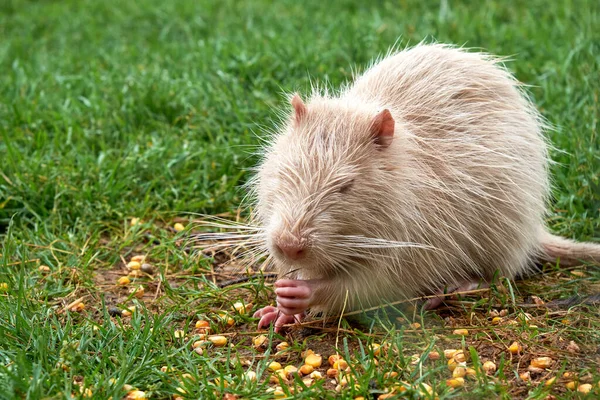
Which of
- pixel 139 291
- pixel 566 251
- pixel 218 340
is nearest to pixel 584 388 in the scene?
pixel 566 251

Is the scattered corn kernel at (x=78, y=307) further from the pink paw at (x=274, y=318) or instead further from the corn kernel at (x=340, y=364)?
the corn kernel at (x=340, y=364)

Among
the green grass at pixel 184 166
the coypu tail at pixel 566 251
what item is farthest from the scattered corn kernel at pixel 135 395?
the coypu tail at pixel 566 251

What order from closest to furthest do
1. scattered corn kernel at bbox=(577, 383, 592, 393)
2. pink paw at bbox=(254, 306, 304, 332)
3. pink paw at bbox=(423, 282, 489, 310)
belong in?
scattered corn kernel at bbox=(577, 383, 592, 393) → pink paw at bbox=(254, 306, 304, 332) → pink paw at bbox=(423, 282, 489, 310)

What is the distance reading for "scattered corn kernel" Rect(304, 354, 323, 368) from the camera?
3.30m

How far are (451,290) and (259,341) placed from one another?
3.28 feet

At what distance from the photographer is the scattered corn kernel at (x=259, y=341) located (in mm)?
3543

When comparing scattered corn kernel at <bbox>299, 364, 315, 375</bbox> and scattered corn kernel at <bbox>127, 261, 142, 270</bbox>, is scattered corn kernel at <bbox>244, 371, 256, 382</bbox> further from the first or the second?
scattered corn kernel at <bbox>127, 261, 142, 270</bbox>

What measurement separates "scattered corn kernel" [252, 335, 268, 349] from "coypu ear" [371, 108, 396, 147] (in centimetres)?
102

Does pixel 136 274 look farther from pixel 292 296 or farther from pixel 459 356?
pixel 459 356

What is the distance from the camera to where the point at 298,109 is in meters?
3.67

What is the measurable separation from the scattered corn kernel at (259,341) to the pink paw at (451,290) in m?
0.76

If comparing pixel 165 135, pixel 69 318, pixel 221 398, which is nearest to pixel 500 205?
pixel 221 398

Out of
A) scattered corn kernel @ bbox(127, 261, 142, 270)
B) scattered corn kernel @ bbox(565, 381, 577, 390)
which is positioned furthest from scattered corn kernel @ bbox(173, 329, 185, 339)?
scattered corn kernel @ bbox(565, 381, 577, 390)

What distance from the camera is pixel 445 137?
3.87m
